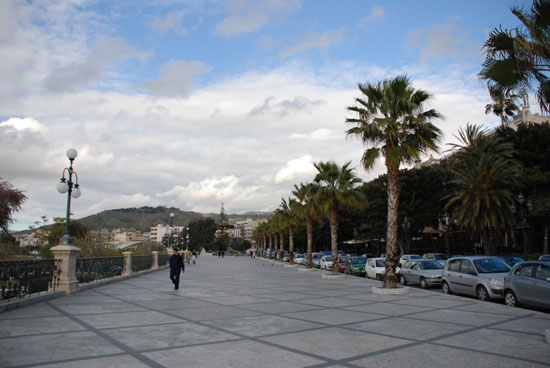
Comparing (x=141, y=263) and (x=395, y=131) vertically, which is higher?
(x=395, y=131)

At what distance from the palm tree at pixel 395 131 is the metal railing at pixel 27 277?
38.9 ft

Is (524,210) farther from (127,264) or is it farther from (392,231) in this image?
(127,264)

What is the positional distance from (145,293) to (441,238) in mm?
53468

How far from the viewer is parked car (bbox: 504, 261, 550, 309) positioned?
10.8 m

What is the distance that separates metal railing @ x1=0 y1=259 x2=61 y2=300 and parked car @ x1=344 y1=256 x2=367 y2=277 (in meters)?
20.7

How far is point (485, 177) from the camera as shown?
3011 cm

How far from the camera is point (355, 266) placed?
29812mm

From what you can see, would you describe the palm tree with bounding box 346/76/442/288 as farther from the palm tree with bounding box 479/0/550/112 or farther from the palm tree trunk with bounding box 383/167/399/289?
the palm tree with bounding box 479/0/550/112

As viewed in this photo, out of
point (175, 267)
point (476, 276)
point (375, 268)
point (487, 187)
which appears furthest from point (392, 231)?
point (487, 187)

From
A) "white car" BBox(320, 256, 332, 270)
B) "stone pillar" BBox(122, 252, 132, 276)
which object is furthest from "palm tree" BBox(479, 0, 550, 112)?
"white car" BBox(320, 256, 332, 270)

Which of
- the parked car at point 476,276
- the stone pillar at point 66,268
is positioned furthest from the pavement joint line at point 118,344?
the parked car at point 476,276

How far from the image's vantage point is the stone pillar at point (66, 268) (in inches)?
543

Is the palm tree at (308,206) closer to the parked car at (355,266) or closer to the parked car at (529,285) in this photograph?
the parked car at (355,266)

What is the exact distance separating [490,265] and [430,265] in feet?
19.3
